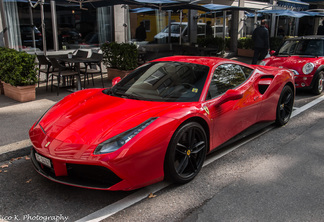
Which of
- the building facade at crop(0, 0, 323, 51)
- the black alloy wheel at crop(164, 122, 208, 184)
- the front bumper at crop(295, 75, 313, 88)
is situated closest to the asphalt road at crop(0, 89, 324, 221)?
the black alloy wheel at crop(164, 122, 208, 184)

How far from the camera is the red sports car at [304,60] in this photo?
7906 millimetres

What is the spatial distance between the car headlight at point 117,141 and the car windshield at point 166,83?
2.68 ft

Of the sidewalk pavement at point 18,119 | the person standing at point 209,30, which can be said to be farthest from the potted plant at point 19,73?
the person standing at point 209,30

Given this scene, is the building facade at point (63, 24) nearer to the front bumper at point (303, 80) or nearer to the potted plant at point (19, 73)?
the potted plant at point (19, 73)

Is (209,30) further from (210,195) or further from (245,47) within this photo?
(210,195)

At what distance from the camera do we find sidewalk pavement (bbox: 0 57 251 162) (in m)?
4.50

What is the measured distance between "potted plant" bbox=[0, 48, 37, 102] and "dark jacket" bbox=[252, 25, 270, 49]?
27.4ft

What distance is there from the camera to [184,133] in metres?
3.47

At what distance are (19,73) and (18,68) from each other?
0.12m

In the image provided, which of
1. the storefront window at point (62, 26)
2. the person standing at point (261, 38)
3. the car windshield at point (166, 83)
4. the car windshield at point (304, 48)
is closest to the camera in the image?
the car windshield at point (166, 83)

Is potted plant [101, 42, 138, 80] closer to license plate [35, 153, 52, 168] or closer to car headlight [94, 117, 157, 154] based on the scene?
license plate [35, 153, 52, 168]

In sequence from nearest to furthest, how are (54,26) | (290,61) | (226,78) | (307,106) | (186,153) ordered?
(186,153), (226,78), (307,106), (290,61), (54,26)

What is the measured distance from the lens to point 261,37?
11945mm

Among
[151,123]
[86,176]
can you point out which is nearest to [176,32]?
[151,123]
